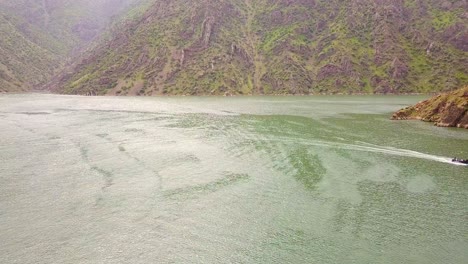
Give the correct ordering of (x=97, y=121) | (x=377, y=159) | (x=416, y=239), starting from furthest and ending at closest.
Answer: (x=97, y=121), (x=377, y=159), (x=416, y=239)

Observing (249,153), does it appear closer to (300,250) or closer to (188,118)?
(300,250)

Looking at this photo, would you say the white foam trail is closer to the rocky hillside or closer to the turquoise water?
the turquoise water

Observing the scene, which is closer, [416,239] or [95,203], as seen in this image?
[416,239]

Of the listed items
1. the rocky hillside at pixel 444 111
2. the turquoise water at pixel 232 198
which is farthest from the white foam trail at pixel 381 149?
the rocky hillside at pixel 444 111

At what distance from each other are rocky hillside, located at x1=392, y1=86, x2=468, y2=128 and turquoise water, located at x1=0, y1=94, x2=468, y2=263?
63.7ft

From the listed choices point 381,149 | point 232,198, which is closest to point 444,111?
point 381,149

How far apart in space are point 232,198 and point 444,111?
238 ft

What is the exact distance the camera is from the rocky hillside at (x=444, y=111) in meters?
87.6

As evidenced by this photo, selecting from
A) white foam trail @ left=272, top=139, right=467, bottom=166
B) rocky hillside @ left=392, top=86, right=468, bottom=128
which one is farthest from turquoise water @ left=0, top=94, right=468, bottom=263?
rocky hillside @ left=392, top=86, right=468, bottom=128

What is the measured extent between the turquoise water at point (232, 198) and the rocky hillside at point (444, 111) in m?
19.4

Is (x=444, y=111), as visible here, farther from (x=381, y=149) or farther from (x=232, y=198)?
(x=232, y=198)

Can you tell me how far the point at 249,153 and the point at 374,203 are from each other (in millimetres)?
23117

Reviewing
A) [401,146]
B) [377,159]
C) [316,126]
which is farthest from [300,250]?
[316,126]

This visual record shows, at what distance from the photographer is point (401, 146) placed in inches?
2464
